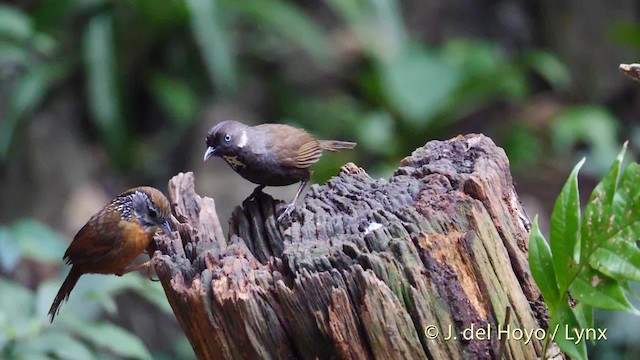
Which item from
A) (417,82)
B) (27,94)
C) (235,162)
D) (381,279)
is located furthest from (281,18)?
(381,279)

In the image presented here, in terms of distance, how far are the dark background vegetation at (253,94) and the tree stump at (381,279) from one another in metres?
3.89

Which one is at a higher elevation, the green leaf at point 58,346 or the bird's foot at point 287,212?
Answer: the bird's foot at point 287,212

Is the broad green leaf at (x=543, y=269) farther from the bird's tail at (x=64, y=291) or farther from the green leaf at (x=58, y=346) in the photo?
the bird's tail at (x=64, y=291)

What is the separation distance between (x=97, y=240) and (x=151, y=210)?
1.21ft

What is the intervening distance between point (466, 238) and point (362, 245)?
343mm

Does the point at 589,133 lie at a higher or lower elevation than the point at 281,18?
lower

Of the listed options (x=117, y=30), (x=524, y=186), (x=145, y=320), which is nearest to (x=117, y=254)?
(x=145, y=320)

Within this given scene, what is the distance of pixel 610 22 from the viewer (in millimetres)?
10438

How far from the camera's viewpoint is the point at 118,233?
179 inches

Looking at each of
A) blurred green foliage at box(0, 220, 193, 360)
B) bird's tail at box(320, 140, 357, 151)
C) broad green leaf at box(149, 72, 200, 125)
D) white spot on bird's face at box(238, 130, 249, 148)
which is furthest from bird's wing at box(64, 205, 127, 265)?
broad green leaf at box(149, 72, 200, 125)

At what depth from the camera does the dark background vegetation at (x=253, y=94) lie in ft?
27.7

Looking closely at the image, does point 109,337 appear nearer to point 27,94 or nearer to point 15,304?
point 15,304

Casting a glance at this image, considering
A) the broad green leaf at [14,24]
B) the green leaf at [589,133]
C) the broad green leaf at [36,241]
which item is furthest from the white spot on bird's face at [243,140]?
the green leaf at [589,133]

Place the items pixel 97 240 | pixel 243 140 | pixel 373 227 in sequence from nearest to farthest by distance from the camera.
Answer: pixel 373 227
pixel 243 140
pixel 97 240
